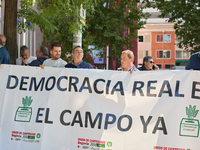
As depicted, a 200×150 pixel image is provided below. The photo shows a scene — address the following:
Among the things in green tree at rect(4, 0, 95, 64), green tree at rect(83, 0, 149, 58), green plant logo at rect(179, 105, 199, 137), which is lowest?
green plant logo at rect(179, 105, 199, 137)

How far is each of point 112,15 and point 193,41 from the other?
4315mm

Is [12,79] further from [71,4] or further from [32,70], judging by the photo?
[71,4]

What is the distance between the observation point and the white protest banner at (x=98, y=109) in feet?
18.4

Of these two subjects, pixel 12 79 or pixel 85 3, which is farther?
pixel 85 3

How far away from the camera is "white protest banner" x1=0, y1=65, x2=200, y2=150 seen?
5.61 meters

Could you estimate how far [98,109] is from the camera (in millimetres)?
5969

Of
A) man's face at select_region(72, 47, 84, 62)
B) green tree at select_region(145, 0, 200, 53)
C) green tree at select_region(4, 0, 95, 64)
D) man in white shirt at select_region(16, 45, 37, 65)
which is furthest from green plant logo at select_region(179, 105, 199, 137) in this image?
green tree at select_region(145, 0, 200, 53)

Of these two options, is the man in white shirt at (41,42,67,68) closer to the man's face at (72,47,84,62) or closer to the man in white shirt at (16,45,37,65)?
the man's face at (72,47,84,62)

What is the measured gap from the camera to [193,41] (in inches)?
757

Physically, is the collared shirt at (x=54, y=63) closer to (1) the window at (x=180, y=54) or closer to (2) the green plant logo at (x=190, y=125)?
(2) the green plant logo at (x=190, y=125)

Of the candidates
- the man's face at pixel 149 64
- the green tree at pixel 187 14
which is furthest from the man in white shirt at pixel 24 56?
the green tree at pixel 187 14

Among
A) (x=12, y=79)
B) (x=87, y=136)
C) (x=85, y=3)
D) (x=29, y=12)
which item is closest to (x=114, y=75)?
(x=87, y=136)

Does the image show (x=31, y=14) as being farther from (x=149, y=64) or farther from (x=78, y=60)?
(x=149, y=64)

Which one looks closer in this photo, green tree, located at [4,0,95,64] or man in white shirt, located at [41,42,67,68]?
man in white shirt, located at [41,42,67,68]
